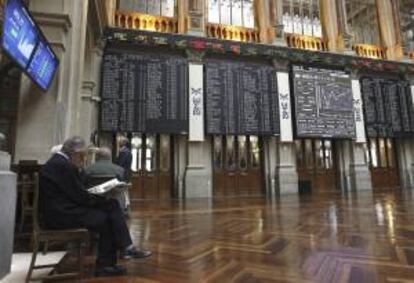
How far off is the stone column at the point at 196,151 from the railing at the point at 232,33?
5.07 ft

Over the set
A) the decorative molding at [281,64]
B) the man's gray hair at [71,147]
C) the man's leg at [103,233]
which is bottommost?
the man's leg at [103,233]

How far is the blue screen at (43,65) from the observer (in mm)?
3752

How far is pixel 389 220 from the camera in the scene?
14.8 feet

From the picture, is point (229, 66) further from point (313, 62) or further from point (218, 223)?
point (218, 223)

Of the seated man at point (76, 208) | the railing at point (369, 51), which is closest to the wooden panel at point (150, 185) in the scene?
the seated man at point (76, 208)

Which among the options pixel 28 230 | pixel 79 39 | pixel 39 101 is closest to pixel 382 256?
pixel 28 230

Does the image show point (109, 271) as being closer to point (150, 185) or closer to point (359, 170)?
point (150, 185)

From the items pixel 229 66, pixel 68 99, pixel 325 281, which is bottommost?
pixel 325 281

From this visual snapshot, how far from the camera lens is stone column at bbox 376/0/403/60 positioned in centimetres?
1345

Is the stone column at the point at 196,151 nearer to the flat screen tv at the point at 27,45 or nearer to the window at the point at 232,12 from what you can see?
the window at the point at 232,12

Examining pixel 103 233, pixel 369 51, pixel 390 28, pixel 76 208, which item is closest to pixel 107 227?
pixel 103 233

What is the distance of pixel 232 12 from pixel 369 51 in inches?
227

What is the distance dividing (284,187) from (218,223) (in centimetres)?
653

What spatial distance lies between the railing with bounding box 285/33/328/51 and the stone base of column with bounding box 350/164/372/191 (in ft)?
14.6
